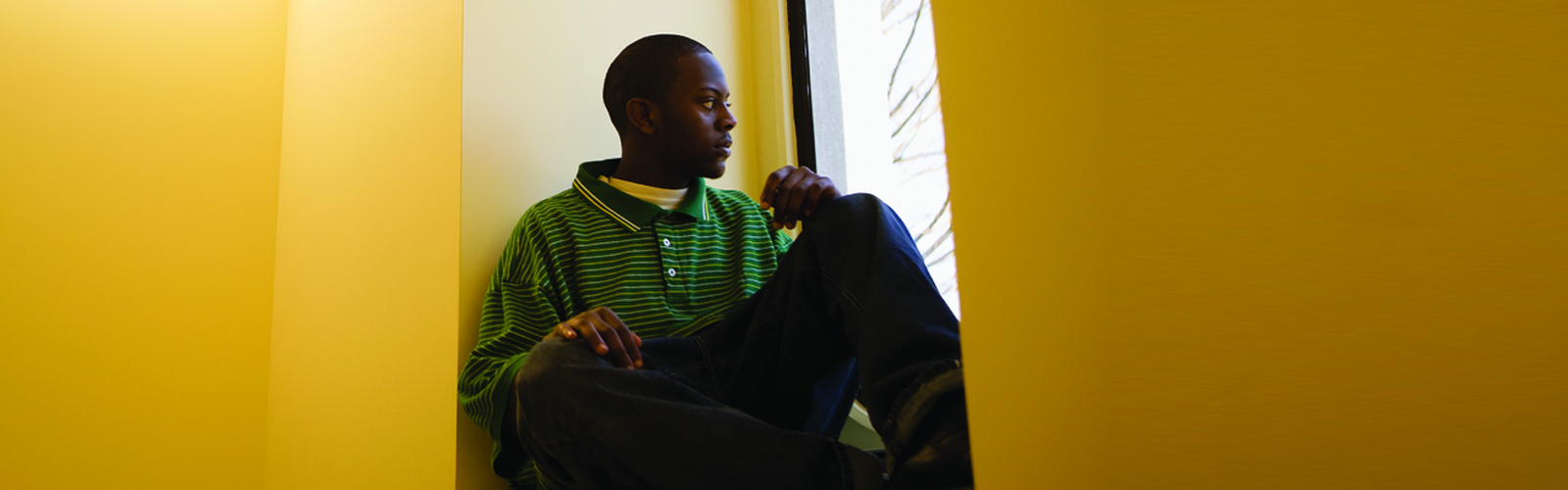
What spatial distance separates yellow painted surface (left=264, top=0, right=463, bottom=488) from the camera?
1.17m

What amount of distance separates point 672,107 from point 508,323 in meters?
0.38

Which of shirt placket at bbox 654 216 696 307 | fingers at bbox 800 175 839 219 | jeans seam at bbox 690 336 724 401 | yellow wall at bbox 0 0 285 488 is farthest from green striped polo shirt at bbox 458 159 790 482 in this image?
yellow wall at bbox 0 0 285 488

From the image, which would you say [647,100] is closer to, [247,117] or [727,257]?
[727,257]

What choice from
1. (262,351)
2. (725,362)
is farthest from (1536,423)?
(262,351)

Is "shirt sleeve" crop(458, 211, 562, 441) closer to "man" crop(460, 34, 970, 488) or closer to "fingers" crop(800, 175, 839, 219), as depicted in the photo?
"man" crop(460, 34, 970, 488)

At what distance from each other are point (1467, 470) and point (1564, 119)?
0.12 meters

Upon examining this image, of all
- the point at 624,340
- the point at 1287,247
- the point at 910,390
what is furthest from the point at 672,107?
the point at 1287,247

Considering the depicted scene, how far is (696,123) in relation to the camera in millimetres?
1241

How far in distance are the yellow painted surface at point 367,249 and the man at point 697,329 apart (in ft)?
0.44

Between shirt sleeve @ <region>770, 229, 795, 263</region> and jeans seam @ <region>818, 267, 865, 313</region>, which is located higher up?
shirt sleeve @ <region>770, 229, 795, 263</region>

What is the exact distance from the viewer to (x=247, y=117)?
59.4 inches

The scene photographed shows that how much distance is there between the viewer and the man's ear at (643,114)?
4.15 ft

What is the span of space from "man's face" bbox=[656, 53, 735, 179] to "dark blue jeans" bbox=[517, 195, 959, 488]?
0.33m

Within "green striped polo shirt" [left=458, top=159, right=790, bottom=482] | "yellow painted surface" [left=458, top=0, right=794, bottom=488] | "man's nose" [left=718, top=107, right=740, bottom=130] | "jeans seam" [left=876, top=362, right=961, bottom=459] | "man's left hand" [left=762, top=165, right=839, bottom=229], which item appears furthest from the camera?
"man's nose" [left=718, top=107, right=740, bottom=130]
